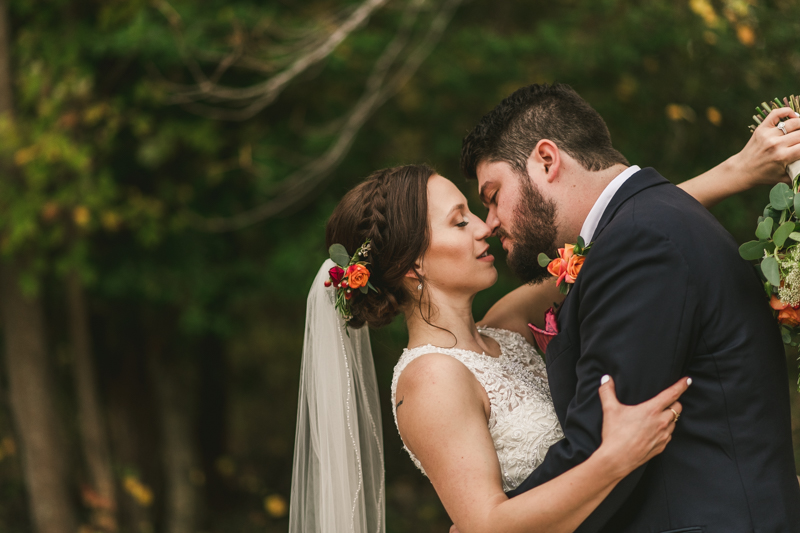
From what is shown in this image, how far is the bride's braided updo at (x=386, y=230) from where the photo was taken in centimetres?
290

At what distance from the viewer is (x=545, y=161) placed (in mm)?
2699

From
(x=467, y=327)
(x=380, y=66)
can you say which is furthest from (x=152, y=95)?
(x=467, y=327)

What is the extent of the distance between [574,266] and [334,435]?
130cm

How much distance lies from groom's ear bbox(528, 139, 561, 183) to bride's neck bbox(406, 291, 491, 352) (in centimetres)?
64

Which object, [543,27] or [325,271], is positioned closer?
[325,271]

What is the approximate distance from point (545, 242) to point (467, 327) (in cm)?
54

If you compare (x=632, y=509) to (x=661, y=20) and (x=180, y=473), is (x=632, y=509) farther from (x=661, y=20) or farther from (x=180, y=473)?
(x=180, y=473)

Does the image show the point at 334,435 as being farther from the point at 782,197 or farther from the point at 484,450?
the point at 782,197

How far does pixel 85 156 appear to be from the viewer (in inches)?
225

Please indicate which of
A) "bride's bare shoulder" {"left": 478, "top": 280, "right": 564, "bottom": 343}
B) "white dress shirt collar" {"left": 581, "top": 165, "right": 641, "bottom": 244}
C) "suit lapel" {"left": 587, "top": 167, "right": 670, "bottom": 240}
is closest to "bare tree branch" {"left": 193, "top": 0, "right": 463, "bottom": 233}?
"bride's bare shoulder" {"left": 478, "top": 280, "right": 564, "bottom": 343}

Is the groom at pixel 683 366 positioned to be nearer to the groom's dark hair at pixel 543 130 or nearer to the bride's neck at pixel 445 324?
the groom's dark hair at pixel 543 130

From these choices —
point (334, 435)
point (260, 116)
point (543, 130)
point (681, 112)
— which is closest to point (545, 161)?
point (543, 130)

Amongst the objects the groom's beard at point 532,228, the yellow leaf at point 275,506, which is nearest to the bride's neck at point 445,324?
the groom's beard at point 532,228

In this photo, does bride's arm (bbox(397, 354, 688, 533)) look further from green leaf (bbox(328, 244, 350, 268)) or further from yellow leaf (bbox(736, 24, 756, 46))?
yellow leaf (bbox(736, 24, 756, 46))
